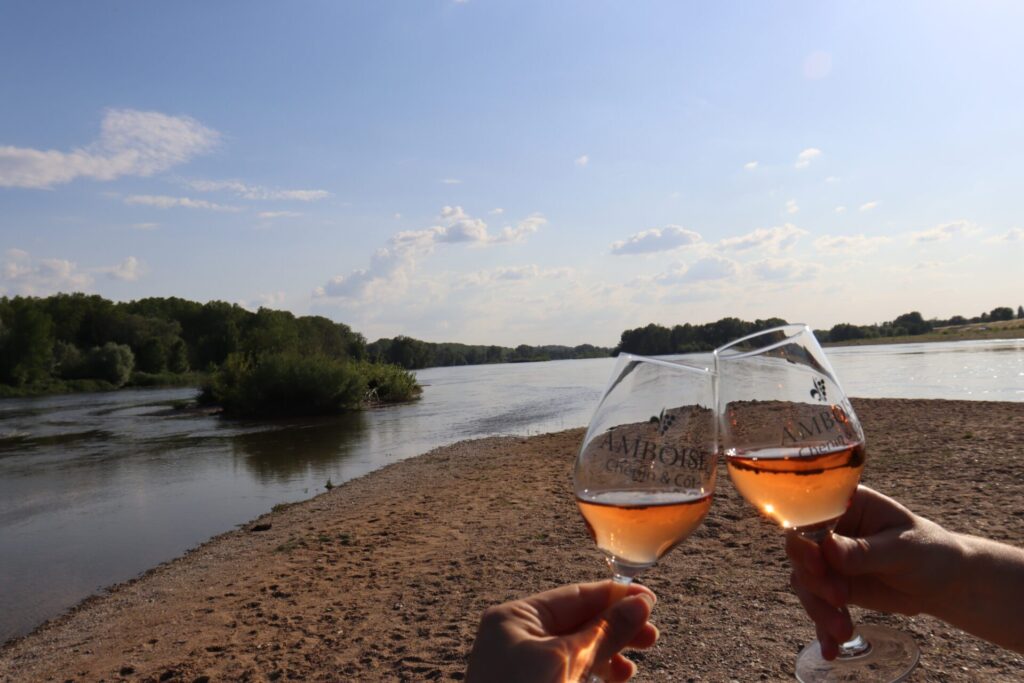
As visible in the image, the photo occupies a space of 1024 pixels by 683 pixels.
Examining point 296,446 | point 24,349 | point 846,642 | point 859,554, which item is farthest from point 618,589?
point 24,349

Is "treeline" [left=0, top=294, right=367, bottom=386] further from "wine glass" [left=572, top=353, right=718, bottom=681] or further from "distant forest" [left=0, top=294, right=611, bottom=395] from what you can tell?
"wine glass" [left=572, top=353, right=718, bottom=681]

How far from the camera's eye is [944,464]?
10242 millimetres

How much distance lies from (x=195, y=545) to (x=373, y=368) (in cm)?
3674

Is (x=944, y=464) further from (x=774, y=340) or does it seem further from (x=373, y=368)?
(x=373, y=368)

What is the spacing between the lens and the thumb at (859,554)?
1.42 m

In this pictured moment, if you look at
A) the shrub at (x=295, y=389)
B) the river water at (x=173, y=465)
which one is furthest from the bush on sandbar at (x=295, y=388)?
the river water at (x=173, y=465)

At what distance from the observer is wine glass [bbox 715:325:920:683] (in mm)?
1370

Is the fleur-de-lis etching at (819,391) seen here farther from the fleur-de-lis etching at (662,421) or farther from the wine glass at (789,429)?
the fleur-de-lis etching at (662,421)

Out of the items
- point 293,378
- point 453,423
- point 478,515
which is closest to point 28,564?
point 478,515

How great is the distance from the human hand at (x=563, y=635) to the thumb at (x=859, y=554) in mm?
457

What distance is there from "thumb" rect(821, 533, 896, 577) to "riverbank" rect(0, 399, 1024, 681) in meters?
2.95

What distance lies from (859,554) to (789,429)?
32 centimetres

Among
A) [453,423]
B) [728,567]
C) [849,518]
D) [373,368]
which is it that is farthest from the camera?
[373,368]

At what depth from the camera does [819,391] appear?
1408 mm
